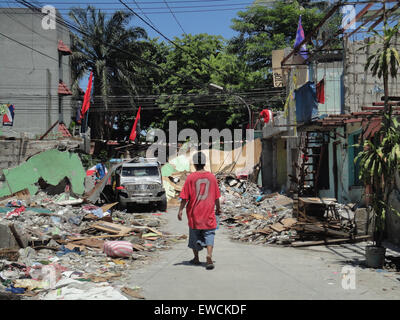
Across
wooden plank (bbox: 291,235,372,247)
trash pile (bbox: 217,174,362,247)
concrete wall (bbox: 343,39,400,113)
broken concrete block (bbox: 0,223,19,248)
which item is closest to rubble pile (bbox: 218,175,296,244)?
trash pile (bbox: 217,174,362,247)

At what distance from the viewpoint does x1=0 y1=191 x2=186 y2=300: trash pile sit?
20.8 feet

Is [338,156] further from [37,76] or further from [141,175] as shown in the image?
[37,76]

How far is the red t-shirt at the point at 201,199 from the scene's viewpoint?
779 centimetres

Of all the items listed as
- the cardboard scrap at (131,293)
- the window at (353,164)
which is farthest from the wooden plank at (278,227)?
the cardboard scrap at (131,293)

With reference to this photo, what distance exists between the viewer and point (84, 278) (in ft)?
23.0

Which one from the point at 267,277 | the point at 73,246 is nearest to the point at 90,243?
the point at 73,246

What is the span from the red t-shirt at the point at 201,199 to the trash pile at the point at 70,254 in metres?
1.53

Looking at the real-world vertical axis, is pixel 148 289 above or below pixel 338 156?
below

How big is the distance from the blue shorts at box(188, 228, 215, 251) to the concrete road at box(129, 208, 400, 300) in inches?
16.1

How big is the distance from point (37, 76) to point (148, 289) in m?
30.3

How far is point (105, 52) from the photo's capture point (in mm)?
39000

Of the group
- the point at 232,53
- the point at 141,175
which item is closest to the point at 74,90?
the point at 232,53

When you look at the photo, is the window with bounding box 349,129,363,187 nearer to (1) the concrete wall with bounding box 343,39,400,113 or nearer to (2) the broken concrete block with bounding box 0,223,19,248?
(1) the concrete wall with bounding box 343,39,400,113
